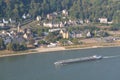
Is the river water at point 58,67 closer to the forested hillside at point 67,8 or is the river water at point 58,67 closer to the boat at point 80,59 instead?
the boat at point 80,59

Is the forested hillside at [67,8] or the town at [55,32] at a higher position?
the forested hillside at [67,8]

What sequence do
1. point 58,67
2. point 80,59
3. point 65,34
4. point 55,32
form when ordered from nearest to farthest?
1. point 58,67
2. point 80,59
3. point 65,34
4. point 55,32

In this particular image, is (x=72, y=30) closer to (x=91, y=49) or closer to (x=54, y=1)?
(x=91, y=49)

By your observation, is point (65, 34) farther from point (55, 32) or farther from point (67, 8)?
point (67, 8)

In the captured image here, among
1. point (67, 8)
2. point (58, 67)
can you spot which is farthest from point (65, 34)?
point (67, 8)

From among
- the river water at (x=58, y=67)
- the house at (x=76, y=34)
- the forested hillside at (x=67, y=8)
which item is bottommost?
the river water at (x=58, y=67)

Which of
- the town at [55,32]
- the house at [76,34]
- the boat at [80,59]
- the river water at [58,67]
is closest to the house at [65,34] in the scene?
the town at [55,32]
